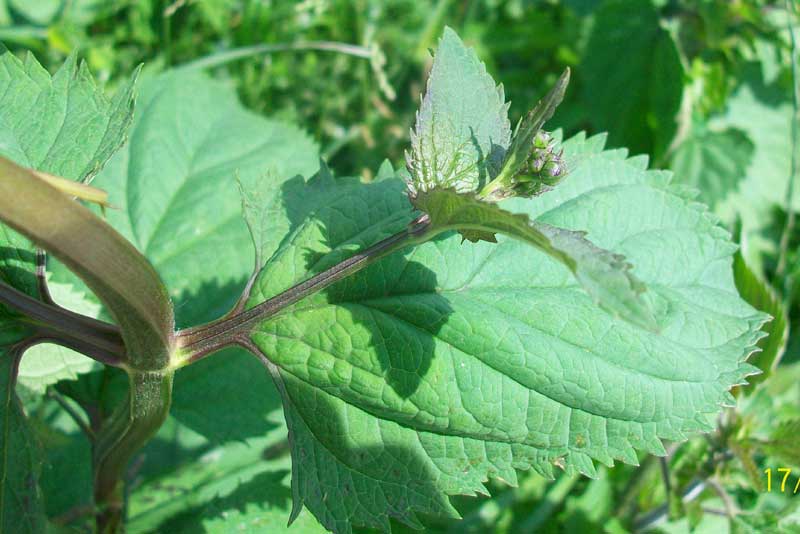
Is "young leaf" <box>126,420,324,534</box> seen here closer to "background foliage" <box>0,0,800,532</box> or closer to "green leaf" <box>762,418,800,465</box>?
"background foliage" <box>0,0,800,532</box>

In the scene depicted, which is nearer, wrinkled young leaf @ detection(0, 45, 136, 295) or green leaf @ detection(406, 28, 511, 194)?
green leaf @ detection(406, 28, 511, 194)

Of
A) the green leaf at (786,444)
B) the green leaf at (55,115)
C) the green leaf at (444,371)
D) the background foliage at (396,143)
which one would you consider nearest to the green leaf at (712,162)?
the background foliage at (396,143)

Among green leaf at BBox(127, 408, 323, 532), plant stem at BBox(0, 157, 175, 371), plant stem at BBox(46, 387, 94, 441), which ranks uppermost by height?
plant stem at BBox(0, 157, 175, 371)

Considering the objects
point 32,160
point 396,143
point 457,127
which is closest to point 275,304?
point 457,127

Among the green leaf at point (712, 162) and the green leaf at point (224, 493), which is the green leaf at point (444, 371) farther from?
the green leaf at point (712, 162)

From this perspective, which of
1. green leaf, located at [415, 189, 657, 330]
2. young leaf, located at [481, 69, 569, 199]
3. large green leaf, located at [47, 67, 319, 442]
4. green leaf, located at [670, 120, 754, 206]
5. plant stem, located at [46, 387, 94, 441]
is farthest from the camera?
green leaf, located at [670, 120, 754, 206]

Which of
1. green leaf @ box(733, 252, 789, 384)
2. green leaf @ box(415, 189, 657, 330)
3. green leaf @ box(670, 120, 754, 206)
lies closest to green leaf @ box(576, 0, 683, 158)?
green leaf @ box(670, 120, 754, 206)

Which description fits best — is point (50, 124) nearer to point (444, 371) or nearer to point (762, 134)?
point (444, 371)
